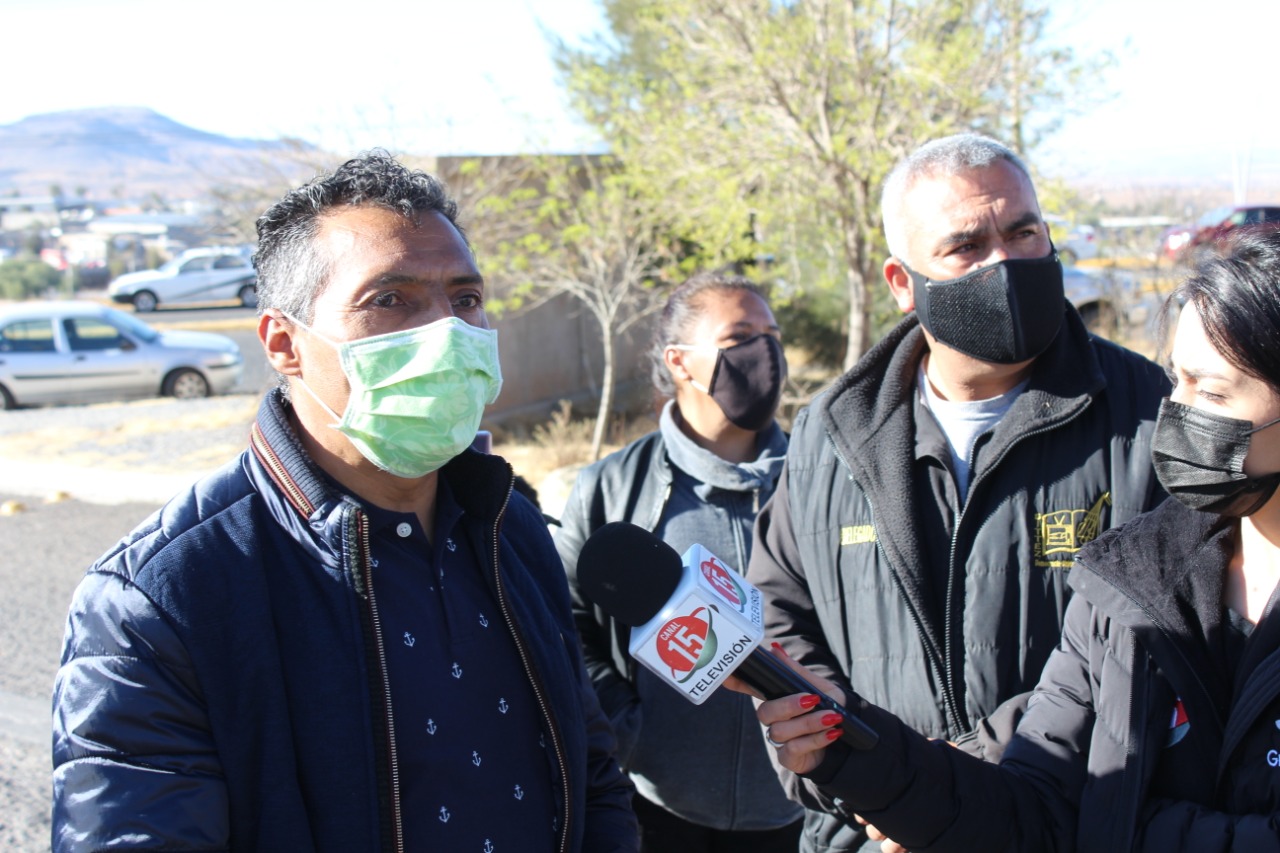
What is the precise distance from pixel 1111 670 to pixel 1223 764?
0.23 m

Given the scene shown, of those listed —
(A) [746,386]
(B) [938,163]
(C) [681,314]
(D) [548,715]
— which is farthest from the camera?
(C) [681,314]

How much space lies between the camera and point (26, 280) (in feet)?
142

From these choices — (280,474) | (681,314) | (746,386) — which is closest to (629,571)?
(280,474)

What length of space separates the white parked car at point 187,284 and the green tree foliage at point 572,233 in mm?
24136

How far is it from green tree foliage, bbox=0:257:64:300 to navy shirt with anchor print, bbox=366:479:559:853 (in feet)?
153

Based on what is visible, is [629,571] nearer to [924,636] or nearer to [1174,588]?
[924,636]

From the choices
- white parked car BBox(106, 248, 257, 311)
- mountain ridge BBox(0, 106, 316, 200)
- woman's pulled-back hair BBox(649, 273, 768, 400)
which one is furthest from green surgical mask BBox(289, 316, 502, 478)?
mountain ridge BBox(0, 106, 316, 200)

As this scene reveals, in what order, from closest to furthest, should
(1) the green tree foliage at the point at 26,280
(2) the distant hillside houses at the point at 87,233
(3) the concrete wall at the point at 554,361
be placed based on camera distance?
1. (3) the concrete wall at the point at 554,361
2. (1) the green tree foliage at the point at 26,280
3. (2) the distant hillside houses at the point at 87,233

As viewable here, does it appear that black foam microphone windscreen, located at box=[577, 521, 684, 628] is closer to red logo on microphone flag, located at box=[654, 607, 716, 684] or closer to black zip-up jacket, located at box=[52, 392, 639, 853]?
red logo on microphone flag, located at box=[654, 607, 716, 684]

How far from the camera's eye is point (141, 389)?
16.2 meters

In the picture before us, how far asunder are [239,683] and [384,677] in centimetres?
22

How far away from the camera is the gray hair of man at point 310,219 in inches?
77.0

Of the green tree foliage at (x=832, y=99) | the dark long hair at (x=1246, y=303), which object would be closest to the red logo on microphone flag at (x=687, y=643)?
the dark long hair at (x=1246, y=303)

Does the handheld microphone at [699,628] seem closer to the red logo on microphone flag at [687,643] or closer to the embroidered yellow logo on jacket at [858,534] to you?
the red logo on microphone flag at [687,643]
